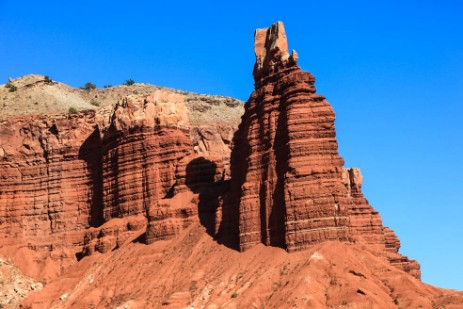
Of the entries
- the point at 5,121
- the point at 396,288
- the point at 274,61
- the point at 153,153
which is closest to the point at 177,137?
the point at 153,153

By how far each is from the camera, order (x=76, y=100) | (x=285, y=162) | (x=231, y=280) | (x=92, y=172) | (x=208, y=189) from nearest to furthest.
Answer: (x=231, y=280)
(x=285, y=162)
(x=208, y=189)
(x=92, y=172)
(x=76, y=100)

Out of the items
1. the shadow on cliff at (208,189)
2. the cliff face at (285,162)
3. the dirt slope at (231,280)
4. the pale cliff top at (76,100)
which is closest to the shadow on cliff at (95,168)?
the dirt slope at (231,280)

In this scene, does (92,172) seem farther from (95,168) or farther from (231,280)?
(231,280)

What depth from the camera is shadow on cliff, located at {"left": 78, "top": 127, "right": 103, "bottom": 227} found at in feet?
323

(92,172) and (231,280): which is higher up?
(92,172)

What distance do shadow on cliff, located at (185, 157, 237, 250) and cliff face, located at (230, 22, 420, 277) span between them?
3.29 metres

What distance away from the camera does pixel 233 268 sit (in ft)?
248

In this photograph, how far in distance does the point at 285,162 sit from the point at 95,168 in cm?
3119

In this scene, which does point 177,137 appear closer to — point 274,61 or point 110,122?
point 110,122

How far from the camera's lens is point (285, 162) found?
75.6 m

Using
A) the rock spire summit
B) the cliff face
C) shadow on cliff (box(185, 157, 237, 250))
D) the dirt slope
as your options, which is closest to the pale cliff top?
shadow on cliff (box(185, 157, 237, 250))

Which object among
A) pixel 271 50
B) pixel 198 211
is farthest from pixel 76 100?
pixel 271 50

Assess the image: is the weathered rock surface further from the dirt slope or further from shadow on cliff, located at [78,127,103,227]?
the dirt slope

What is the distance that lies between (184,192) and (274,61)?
15956mm
